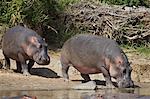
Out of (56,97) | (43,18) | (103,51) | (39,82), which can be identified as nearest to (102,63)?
(103,51)

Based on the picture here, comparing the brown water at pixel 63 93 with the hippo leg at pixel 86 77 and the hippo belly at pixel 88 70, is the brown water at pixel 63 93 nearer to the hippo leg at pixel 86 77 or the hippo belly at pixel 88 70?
the hippo belly at pixel 88 70

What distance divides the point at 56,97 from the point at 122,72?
2.21 meters

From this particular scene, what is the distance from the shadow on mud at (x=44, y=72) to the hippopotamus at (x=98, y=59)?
0.44 metres

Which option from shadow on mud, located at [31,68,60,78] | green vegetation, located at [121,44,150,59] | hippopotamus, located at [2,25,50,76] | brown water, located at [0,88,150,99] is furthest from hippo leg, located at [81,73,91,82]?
green vegetation, located at [121,44,150,59]

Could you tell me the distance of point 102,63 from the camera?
10.7 meters

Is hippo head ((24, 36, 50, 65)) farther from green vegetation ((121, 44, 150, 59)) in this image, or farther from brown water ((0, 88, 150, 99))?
green vegetation ((121, 44, 150, 59))

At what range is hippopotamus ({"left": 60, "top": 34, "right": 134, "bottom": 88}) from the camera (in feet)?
34.4

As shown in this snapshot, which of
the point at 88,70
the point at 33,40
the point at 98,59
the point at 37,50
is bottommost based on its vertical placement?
the point at 88,70

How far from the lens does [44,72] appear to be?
12211 mm

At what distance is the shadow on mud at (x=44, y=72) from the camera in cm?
1203

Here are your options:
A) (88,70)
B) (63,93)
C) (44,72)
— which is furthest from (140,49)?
(63,93)

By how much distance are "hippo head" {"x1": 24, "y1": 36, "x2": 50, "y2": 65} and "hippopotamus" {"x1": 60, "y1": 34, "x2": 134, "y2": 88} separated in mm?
528

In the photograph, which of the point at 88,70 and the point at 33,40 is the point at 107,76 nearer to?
the point at 88,70

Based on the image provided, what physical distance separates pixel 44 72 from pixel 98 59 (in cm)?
191
